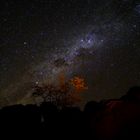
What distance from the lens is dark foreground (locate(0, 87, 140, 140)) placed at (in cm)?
2450

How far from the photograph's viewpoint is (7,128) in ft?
80.6

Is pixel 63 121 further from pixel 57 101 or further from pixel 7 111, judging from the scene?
pixel 57 101

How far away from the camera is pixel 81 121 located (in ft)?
85.8

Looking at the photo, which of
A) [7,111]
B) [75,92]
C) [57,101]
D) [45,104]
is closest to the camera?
[7,111]

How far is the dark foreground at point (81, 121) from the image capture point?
2450cm

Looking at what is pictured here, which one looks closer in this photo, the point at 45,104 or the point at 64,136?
the point at 64,136

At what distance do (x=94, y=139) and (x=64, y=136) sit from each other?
247 centimetres

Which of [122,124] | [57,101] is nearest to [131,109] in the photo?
[122,124]

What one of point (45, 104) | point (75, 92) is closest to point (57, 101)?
point (75, 92)

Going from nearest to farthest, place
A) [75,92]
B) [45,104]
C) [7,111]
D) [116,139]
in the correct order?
[116,139], [7,111], [45,104], [75,92]

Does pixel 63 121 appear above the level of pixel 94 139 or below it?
above

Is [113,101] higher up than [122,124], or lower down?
higher up

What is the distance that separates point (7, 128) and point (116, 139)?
28.5 feet

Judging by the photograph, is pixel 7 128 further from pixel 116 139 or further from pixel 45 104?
pixel 116 139
